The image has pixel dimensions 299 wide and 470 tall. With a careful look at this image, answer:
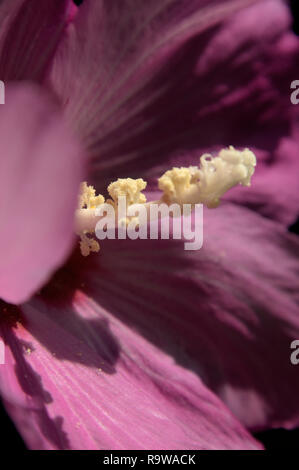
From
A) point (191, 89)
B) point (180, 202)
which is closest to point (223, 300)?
point (180, 202)

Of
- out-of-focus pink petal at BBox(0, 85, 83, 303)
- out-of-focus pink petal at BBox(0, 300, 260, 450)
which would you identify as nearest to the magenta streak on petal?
out-of-focus pink petal at BBox(0, 300, 260, 450)

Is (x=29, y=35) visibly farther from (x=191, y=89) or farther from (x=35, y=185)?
(x=35, y=185)

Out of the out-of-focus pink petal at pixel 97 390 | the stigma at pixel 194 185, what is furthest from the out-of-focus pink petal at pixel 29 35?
the out-of-focus pink petal at pixel 97 390

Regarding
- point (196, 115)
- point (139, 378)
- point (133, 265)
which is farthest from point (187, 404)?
point (196, 115)

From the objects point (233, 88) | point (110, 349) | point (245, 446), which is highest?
point (233, 88)

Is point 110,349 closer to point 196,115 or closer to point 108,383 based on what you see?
point 108,383

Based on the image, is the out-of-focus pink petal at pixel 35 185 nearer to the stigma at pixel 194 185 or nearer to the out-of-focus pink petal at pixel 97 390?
the out-of-focus pink petal at pixel 97 390

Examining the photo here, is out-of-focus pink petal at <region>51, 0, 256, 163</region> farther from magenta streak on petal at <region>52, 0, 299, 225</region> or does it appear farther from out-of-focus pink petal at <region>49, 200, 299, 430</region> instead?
out-of-focus pink petal at <region>49, 200, 299, 430</region>
